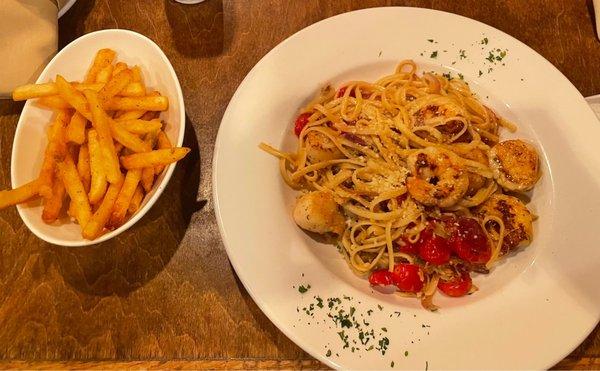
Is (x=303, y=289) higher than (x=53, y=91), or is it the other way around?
(x=53, y=91)

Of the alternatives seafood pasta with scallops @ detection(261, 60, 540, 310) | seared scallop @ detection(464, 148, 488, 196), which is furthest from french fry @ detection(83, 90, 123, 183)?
seared scallop @ detection(464, 148, 488, 196)

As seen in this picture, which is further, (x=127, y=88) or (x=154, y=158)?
(x=127, y=88)

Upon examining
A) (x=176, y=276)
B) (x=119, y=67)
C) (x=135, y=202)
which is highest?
(x=119, y=67)

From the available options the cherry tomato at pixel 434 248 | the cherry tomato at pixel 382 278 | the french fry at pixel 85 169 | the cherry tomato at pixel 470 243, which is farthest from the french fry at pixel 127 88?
the cherry tomato at pixel 470 243

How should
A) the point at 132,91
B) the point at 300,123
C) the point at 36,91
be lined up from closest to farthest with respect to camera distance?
the point at 36,91
the point at 132,91
the point at 300,123

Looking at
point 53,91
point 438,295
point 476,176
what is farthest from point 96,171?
point 476,176

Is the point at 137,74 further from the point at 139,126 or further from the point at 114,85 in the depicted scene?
the point at 139,126

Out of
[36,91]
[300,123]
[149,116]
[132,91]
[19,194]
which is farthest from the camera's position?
[300,123]

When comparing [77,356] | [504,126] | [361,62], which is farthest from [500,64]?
[77,356]
